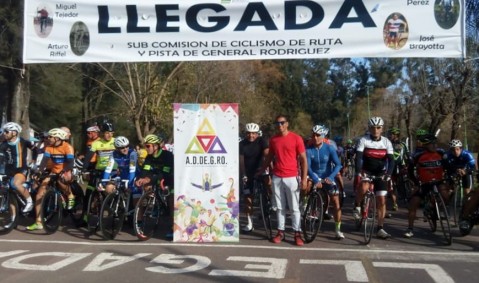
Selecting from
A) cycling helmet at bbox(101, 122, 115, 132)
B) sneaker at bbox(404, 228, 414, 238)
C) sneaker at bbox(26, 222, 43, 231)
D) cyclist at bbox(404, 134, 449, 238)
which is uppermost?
cycling helmet at bbox(101, 122, 115, 132)

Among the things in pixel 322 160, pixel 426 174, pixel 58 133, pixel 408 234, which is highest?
pixel 58 133

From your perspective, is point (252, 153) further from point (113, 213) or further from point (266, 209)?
point (113, 213)

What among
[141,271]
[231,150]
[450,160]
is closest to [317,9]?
[231,150]

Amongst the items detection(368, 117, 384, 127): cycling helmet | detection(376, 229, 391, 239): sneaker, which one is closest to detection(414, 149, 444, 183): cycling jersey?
detection(368, 117, 384, 127): cycling helmet

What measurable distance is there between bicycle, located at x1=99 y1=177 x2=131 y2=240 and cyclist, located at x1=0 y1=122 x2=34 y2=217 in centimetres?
178

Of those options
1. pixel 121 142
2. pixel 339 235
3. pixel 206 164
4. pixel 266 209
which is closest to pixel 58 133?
pixel 121 142

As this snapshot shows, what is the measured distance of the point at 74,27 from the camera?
32.5 feet

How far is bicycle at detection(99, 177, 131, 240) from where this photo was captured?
9.37 m

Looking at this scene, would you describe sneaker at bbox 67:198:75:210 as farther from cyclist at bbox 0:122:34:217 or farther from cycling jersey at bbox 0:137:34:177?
cycling jersey at bbox 0:137:34:177

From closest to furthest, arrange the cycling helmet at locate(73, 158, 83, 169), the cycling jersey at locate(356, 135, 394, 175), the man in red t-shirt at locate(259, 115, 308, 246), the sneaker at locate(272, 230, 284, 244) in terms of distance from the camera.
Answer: the man in red t-shirt at locate(259, 115, 308, 246), the sneaker at locate(272, 230, 284, 244), the cycling jersey at locate(356, 135, 394, 175), the cycling helmet at locate(73, 158, 83, 169)

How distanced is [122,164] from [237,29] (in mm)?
3095

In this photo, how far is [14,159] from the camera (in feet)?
33.7

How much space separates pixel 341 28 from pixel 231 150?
2.69 m

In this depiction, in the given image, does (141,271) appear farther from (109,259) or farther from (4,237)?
(4,237)
